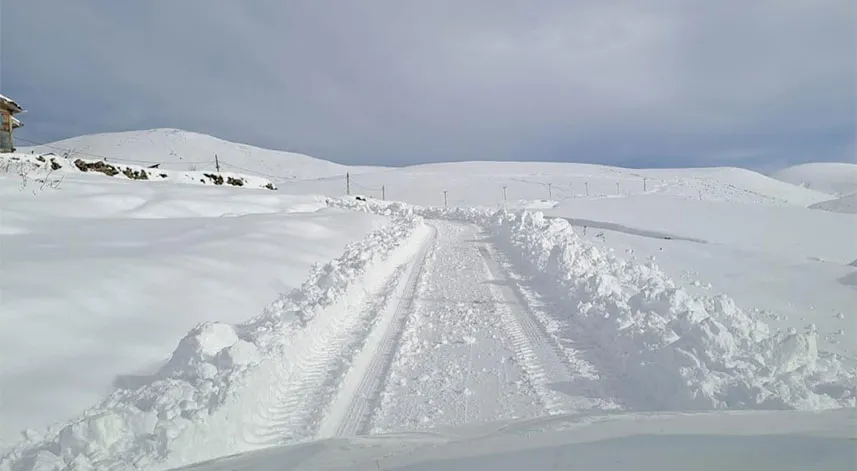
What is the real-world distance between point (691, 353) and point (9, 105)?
1325 inches

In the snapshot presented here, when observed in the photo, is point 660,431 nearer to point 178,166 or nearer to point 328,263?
point 328,263

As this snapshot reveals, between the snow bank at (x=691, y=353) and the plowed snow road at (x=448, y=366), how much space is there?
0.56m

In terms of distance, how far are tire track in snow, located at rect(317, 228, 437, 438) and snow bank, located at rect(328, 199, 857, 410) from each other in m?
2.33

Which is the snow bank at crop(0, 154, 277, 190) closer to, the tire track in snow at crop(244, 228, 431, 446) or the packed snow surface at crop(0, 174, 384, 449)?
the packed snow surface at crop(0, 174, 384, 449)

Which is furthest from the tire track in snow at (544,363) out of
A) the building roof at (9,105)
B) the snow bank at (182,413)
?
the building roof at (9,105)

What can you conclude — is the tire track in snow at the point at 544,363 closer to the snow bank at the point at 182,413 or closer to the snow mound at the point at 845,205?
the snow bank at the point at 182,413

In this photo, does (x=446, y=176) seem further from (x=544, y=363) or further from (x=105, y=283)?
(x=544, y=363)

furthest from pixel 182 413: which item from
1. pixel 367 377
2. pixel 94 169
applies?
pixel 94 169

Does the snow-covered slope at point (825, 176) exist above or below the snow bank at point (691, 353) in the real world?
above

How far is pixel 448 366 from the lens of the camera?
5340 mm

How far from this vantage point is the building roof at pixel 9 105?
2558cm

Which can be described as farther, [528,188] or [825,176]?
[825,176]

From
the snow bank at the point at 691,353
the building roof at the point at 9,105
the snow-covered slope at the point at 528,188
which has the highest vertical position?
the building roof at the point at 9,105

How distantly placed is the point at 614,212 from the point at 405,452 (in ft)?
74.8
